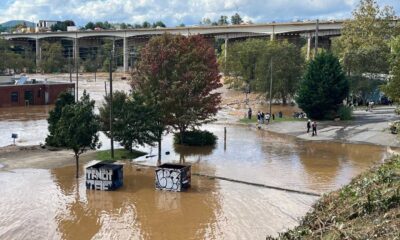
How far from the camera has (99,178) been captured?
2780cm

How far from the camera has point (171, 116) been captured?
40438 millimetres

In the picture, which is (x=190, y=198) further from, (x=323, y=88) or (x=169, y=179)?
(x=323, y=88)

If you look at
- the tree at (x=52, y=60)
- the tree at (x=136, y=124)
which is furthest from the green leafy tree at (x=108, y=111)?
the tree at (x=52, y=60)

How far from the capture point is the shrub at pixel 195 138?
141 ft

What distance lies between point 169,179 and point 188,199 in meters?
1.93

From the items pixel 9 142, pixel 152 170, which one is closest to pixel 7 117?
pixel 9 142

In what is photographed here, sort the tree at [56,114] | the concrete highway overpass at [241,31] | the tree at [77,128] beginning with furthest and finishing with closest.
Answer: the concrete highway overpass at [241,31] → the tree at [56,114] → the tree at [77,128]

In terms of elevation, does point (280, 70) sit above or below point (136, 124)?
above

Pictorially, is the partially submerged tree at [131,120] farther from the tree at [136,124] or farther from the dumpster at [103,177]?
the dumpster at [103,177]

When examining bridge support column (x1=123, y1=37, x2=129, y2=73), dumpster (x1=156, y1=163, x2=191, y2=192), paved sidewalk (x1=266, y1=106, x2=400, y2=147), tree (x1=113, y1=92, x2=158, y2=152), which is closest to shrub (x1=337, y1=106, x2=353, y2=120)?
paved sidewalk (x1=266, y1=106, x2=400, y2=147)

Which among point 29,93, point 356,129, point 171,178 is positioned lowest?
point 171,178

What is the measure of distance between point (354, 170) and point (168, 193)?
13.3m

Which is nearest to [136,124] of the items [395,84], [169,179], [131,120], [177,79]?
[131,120]

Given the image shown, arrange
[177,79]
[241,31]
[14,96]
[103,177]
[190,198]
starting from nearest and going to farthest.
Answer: [190,198] < [103,177] < [177,79] < [14,96] < [241,31]
